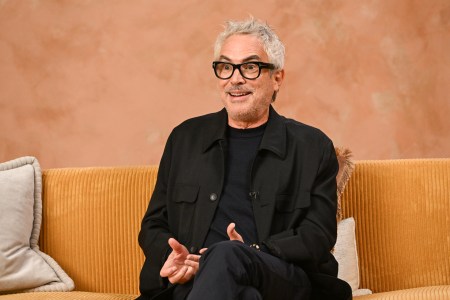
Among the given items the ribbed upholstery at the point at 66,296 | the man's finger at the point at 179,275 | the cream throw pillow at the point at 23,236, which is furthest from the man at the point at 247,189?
the cream throw pillow at the point at 23,236

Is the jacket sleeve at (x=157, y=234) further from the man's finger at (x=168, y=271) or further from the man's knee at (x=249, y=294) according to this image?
the man's knee at (x=249, y=294)

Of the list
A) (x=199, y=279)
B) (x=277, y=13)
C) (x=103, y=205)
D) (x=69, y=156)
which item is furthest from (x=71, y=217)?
(x=277, y=13)

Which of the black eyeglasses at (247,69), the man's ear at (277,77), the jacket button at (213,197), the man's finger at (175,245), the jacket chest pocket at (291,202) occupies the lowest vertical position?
the man's finger at (175,245)

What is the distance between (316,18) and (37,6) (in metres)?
1.26

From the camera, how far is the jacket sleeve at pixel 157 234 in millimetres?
2821

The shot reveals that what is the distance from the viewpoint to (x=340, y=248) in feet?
10.3

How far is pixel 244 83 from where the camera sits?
2.94 metres

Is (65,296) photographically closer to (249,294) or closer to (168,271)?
(168,271)

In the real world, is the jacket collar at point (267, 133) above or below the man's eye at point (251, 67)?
below

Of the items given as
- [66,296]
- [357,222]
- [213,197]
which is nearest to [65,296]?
[66,296]

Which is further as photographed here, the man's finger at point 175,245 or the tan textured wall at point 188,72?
the tan textured wall at point 188,72

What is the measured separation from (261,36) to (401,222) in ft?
2.81

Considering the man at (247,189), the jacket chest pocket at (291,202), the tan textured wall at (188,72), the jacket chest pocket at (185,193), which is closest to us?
the man at (247,189)

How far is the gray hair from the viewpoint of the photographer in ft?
9.76
